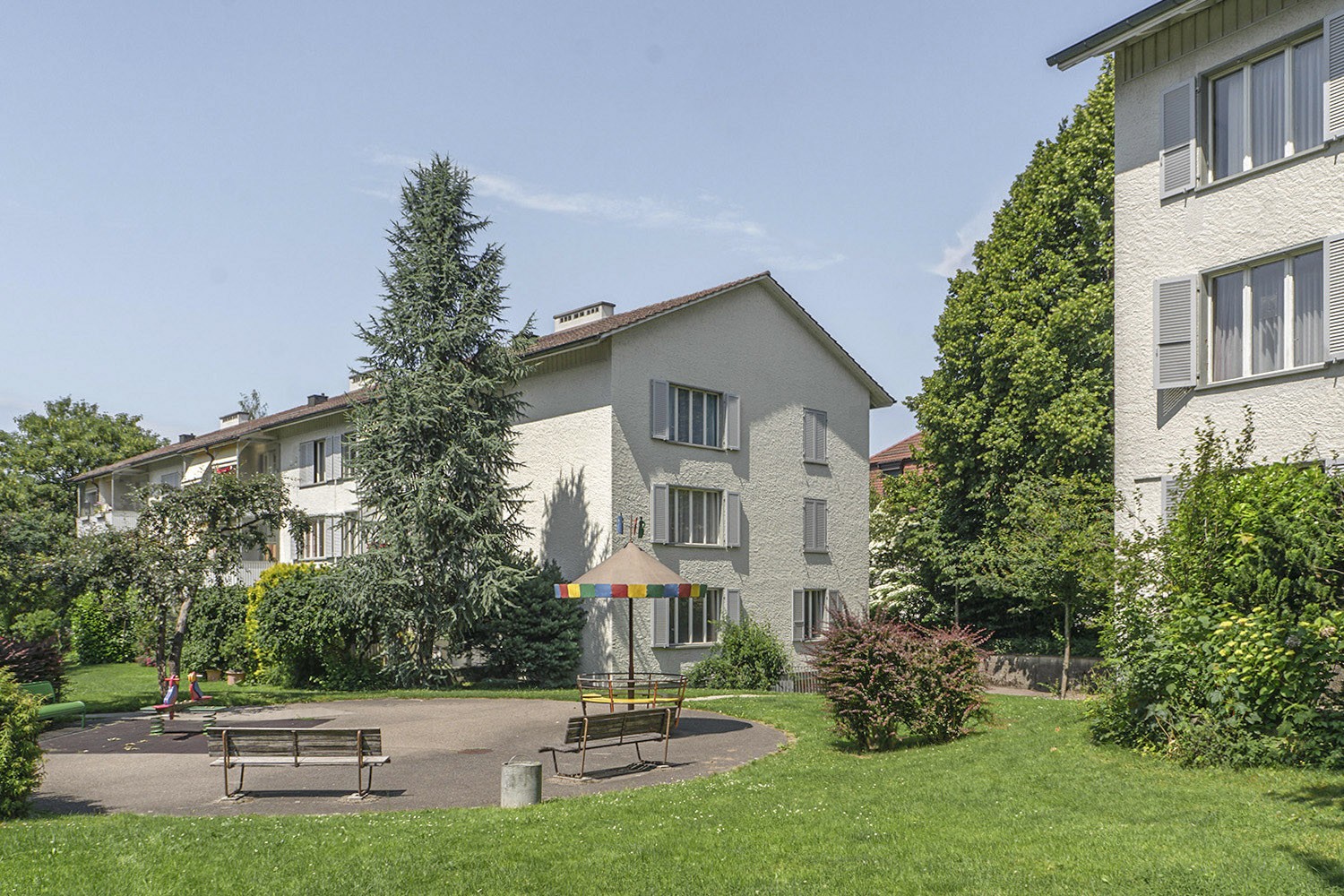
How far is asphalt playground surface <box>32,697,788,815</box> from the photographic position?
12469 mm

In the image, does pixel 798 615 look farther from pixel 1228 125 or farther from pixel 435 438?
pixel 1228 125

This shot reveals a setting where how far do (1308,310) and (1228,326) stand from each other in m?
1.21

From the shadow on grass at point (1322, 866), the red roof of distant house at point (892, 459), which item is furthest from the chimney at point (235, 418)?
the shadow on grass at point (1322, 866)

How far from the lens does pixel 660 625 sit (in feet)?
96.8

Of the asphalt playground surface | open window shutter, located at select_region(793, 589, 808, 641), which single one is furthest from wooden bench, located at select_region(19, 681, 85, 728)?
open window shutter, located at select_region(793, 589, 808, 641)

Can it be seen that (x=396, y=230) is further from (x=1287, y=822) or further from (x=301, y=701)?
(x=1287, y=822)

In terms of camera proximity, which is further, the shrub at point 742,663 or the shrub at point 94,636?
the shrub at point 94,636

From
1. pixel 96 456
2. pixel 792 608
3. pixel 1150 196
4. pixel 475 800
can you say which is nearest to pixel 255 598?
pixel 792 608

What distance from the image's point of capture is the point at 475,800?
12.4m

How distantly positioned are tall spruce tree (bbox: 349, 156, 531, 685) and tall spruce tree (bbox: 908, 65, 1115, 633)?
44.4 ft

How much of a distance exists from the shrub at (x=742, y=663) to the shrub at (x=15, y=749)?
18.6 meters

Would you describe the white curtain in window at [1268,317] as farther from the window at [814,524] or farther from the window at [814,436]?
the window at [814,524]

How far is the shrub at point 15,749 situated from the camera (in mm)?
11312

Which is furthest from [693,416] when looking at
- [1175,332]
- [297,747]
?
[297,747]
